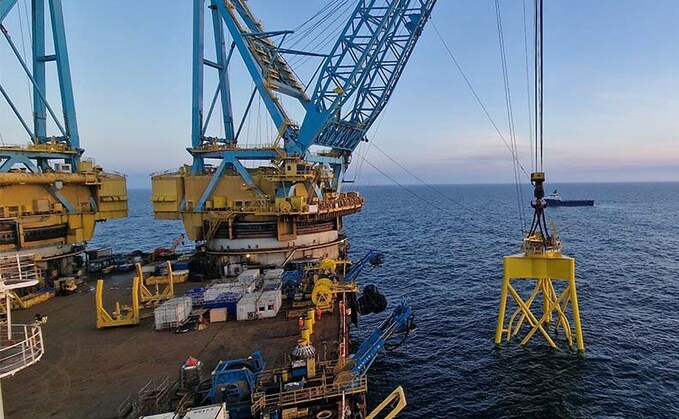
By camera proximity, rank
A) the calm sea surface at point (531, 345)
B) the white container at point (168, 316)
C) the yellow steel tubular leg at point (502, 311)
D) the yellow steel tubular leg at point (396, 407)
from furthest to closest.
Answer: the yellow steel tubular leg at point (502, 311)
the white container at point (168, 316)
the calm sea surface at point (531, 345)
the yellow steel tubular leg at point (396, 407)

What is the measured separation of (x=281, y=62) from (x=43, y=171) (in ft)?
94.9

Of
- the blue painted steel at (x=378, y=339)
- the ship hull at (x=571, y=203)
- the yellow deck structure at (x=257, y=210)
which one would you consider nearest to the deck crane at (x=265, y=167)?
the yellow deck structure at (x=257, y=210)

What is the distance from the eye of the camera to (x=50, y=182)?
42.5 meters

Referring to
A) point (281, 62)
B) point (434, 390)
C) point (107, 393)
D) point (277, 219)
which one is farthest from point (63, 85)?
point (434, 390)

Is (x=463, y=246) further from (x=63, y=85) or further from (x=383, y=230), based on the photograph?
(x=63, y=85)

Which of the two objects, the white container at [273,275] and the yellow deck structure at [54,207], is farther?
the yellow deck structure at [54,207]

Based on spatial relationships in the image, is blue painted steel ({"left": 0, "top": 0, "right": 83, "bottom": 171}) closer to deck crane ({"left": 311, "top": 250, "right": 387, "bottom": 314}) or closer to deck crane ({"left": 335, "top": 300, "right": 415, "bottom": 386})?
deck crane ({"left": 311, "top": 250, "right": 387, "bottom": 314})

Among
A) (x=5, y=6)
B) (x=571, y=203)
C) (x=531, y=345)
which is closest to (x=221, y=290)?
(x=531, y=345)

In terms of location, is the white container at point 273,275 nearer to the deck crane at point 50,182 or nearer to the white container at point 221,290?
the white container at point 221,290

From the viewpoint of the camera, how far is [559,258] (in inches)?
1233

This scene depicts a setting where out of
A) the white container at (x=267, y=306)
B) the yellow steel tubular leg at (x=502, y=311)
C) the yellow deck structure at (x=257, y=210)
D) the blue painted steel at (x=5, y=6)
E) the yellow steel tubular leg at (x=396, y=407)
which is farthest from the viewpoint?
the yellow deck structure at (x=257, y=210)

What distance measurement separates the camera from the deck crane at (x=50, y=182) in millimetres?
40906

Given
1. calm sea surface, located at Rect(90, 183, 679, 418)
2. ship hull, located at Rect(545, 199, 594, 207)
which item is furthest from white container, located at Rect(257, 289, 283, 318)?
ship hull, located at Rect(545, 199, 594, 207)

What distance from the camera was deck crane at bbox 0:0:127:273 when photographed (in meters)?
40.9
